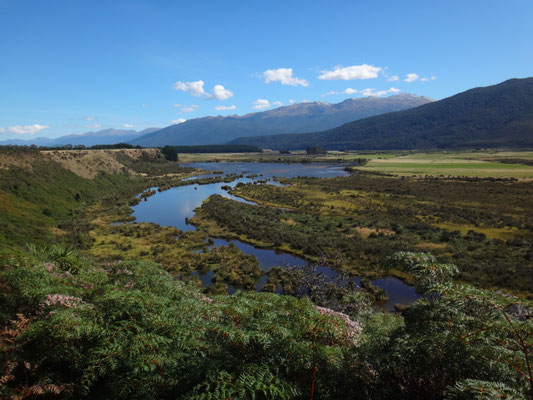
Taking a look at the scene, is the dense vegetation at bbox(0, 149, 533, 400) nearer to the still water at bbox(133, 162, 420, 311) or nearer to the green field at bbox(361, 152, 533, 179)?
the still water at bbox(133, 162, 420, 311)

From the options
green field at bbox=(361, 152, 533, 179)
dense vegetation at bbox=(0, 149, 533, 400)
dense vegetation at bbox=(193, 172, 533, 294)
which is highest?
dense vegetation at bbox=(0, 149, 533, 400)

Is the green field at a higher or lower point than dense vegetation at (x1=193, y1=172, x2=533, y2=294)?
higher

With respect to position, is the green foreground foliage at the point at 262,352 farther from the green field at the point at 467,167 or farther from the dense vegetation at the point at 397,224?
the green field at the point at 467,167

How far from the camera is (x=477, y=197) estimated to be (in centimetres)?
5947

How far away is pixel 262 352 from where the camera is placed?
16.8ft

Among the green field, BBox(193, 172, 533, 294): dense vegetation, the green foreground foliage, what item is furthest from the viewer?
the green field

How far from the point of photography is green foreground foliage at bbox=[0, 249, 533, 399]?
438 centimetres

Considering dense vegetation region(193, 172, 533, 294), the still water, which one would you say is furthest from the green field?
the still water

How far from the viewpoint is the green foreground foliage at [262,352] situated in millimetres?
4375

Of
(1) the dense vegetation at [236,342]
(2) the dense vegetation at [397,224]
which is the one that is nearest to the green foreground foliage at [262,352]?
(1) the dense vegetation at [236,342]

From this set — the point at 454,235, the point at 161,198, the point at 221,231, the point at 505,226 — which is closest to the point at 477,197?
the point at 505,226

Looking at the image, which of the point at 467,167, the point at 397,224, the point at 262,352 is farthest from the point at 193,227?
the point at 467,167

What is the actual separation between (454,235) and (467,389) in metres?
37.4

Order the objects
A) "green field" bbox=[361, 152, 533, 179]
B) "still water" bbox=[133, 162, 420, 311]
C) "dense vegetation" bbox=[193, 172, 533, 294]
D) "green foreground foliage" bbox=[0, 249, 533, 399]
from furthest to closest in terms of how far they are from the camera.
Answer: "green field" bbox=[361, 152, 533, 179]
"dense vegetation" bbox=[193, 172, 533, 294]
"still water" bbox=[133, 162, 420, 311]
"green foreground foliage" bbox=[0, 249, 533, 399]
